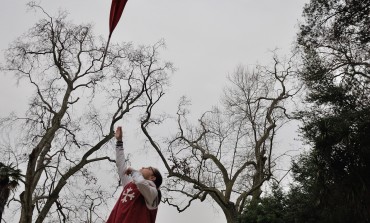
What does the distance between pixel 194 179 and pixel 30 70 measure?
8784 mm

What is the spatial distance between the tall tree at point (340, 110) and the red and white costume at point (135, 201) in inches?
347

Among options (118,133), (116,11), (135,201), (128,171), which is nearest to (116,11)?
(116,11)

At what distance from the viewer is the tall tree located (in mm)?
10664

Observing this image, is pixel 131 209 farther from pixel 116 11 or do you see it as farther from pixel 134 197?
pixel 116 11

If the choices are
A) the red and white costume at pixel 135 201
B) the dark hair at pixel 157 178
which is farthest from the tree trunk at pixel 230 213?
the red and white costume at pixel 135 201

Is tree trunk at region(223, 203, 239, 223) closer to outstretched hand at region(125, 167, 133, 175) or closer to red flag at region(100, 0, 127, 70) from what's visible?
outstretched hand at region(125, 167, 133, 175)

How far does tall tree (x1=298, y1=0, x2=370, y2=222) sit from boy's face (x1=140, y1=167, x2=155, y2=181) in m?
8.59

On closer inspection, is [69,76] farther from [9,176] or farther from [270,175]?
[270,175]

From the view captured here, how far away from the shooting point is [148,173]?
3.46 m

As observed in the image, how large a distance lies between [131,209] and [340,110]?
10842mm

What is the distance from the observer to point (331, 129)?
11.7 meters

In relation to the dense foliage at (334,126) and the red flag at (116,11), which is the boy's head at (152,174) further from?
the dense foliage at (334,126)

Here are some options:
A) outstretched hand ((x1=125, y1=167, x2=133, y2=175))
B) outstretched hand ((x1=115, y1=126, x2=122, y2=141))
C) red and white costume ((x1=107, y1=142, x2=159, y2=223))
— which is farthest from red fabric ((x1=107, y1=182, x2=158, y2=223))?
outstretched hand ((x1=115, y1=126, x2=122, y2=141))

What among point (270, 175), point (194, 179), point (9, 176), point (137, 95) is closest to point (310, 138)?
point (270, 175)
